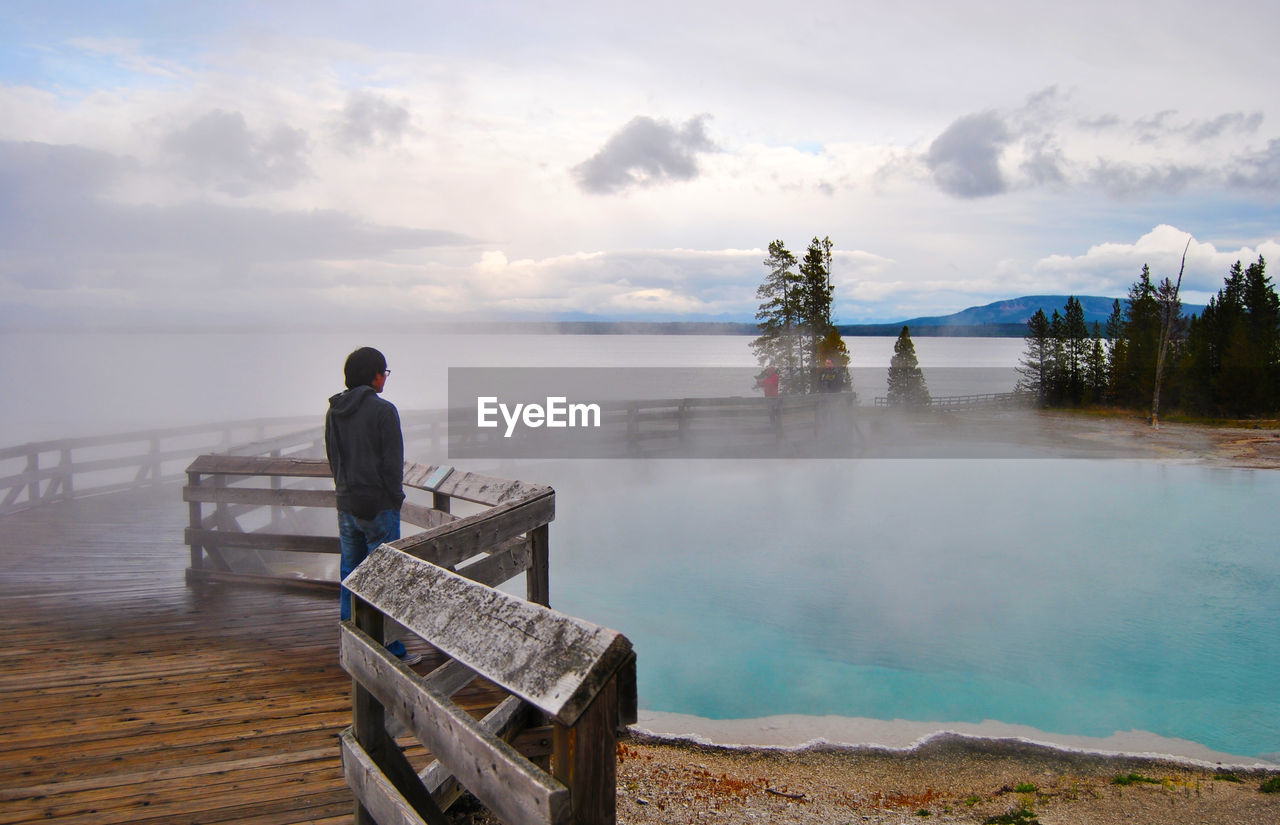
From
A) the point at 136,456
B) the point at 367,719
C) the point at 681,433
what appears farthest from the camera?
the point at 681,433

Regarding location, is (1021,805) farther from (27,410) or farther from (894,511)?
(27,410)

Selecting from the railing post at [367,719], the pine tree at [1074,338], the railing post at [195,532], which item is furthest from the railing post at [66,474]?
the pine tree at [1074,338]

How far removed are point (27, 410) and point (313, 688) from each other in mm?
87739

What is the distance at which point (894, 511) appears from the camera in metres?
22.1

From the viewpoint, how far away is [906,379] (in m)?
72.1

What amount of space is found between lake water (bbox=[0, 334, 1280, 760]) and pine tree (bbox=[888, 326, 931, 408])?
138 ft

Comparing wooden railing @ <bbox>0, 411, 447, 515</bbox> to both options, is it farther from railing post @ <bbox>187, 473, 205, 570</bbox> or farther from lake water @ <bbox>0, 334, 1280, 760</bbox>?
lake water @ <bbox>0, 334, 1280, 760</bbox>

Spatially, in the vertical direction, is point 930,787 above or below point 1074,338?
below

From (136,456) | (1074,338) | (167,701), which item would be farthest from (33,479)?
(1074,338)

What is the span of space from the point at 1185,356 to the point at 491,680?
7747cm

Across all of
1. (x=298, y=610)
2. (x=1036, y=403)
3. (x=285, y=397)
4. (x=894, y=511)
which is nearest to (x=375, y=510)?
(x=298, y=610)

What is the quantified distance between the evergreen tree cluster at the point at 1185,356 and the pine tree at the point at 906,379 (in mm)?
15787

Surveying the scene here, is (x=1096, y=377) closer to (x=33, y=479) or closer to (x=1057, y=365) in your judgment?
(x=1057, y=365)

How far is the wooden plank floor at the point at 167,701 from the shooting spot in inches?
150
